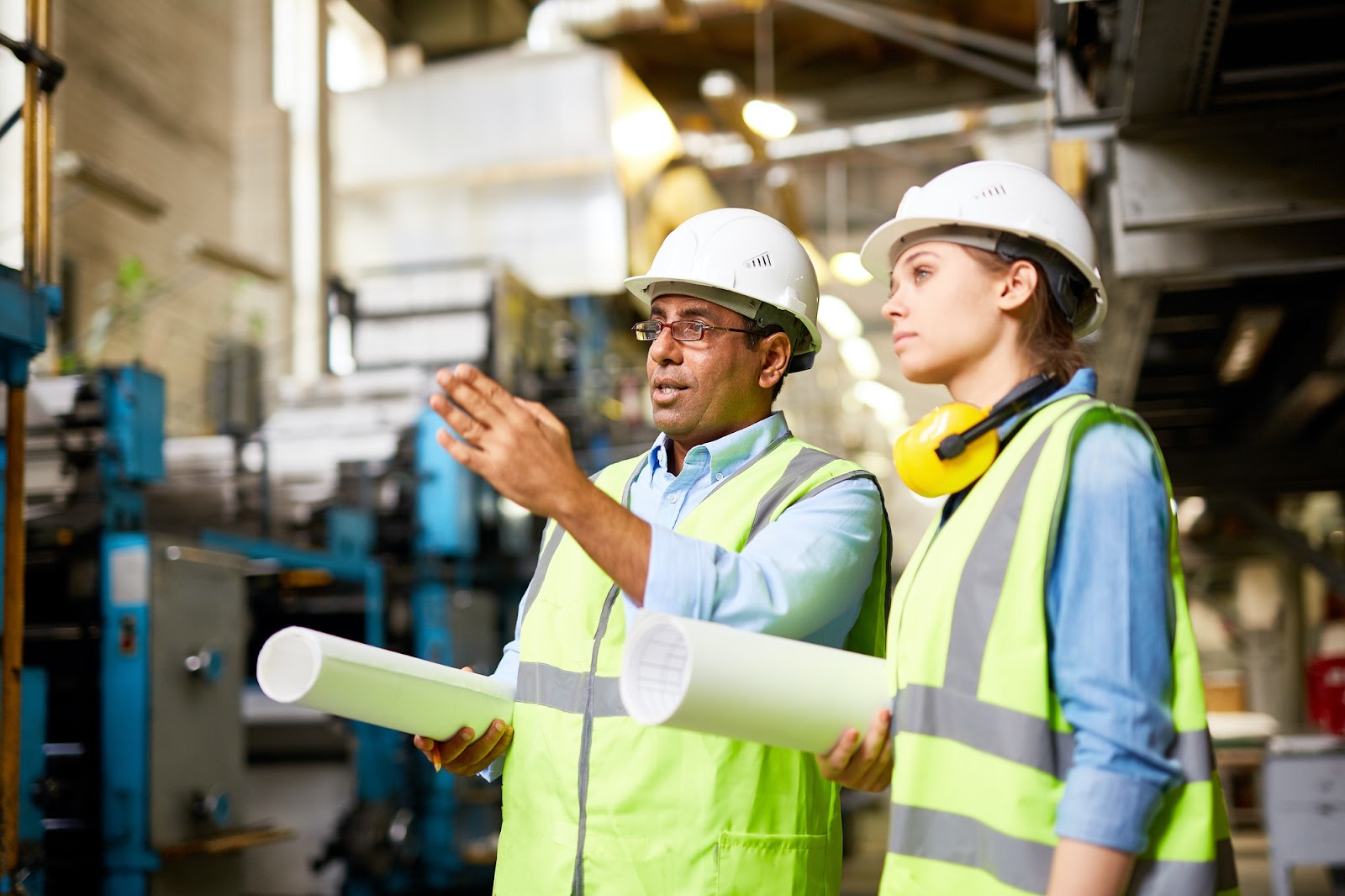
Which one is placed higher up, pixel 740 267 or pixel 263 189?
pixel 263 189

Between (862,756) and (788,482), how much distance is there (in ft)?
2.04

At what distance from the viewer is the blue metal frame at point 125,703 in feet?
16.9

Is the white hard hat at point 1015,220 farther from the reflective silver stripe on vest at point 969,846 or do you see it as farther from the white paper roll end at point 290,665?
the white paper roll end at point 290,665

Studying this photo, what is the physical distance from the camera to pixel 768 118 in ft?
32.7

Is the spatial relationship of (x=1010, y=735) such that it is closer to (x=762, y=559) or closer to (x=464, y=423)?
(x=762, y=559)

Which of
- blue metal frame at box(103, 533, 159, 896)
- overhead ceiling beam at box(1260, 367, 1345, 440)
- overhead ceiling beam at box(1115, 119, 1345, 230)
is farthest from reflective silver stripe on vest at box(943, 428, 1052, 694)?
overhead ceiling beam at box(1260, 367, 1345, 440)

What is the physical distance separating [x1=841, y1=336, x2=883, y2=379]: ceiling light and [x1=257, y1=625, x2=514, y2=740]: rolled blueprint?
8.69 meters

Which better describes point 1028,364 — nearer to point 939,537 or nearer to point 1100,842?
point 939,537

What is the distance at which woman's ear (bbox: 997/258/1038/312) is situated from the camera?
184cm

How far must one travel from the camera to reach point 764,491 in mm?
2266

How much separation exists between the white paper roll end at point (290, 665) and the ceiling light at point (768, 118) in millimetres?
8545

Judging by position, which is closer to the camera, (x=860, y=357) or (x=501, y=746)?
(x=501, y=746)

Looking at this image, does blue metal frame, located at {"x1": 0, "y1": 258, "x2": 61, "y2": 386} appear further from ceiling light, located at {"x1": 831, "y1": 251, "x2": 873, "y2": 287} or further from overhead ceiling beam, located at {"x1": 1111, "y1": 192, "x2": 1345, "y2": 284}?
ceiling light, located at {"x1": 831, "y1": 251, "x2": 873, "y2": 287}

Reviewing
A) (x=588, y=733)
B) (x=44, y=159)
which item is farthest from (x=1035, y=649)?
(x=44, y=159)
